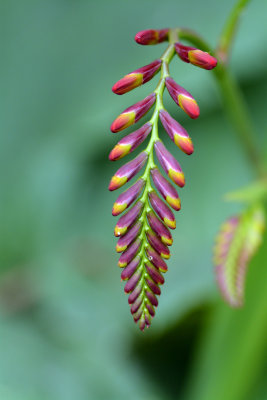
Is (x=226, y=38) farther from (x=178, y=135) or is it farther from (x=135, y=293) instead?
(x=135, y=293)

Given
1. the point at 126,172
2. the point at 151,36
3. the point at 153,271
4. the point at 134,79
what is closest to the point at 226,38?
the point at 151,36

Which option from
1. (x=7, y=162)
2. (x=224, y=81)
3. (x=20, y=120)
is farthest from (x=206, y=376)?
(x=20, y=120)

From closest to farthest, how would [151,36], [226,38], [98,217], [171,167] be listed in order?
[171,167]
[151,36]
[226,38]
[98,217]

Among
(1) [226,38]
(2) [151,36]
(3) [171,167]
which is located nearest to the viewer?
(3) [171,167]

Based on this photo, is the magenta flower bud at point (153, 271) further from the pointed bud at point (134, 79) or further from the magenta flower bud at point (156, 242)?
the pointed bud at point (134, 79)

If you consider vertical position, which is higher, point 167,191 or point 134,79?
point 134,79

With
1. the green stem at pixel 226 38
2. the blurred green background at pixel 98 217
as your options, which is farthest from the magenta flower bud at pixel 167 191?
the blurred green background at pixel 98 217

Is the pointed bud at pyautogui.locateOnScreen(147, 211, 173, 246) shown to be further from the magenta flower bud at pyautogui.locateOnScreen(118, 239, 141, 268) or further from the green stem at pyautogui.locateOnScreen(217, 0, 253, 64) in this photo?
the green stem at pyautogui.locateOnScreen(217, 0, 253, 64)

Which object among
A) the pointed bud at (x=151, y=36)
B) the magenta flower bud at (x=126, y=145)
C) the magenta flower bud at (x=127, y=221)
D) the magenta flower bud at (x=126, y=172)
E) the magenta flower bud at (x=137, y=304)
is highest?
the pointed bud at (x=151, y=36)
